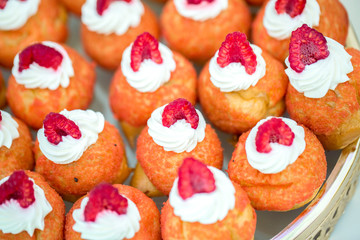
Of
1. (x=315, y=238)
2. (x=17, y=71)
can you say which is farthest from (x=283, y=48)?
(x=17, y=71)

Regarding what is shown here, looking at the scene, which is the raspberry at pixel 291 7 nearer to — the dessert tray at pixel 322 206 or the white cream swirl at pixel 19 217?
the dessert tray at pixel 322 206

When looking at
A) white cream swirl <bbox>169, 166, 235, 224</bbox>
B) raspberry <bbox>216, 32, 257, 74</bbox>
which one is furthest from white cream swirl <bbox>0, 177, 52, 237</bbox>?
raspberry <bbox>216, 32, 257, 74</bbox>

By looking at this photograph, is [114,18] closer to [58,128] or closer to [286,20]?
[58,128]

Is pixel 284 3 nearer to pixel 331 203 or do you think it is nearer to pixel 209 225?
pixel 331 203

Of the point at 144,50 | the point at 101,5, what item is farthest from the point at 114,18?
the point at 144,50

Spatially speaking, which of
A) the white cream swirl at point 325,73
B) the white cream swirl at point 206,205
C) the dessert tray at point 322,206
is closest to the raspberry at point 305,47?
the white cream swirl at point 325,73
